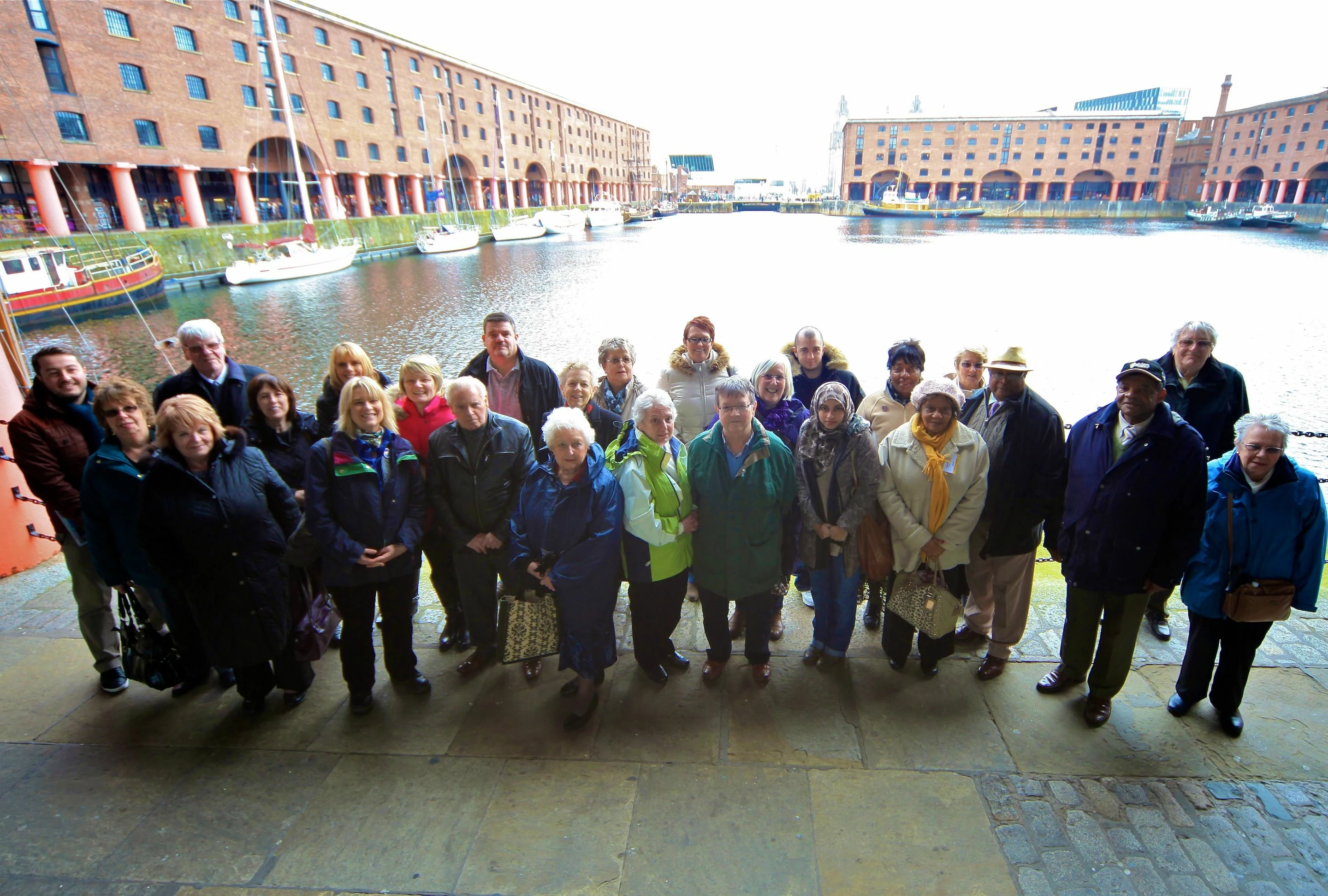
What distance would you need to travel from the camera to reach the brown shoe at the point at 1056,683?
327cm

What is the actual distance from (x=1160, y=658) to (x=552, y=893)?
362 centimetres

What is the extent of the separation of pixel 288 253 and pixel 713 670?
115 feet

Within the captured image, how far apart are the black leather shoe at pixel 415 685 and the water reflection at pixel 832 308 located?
10183 millimetres

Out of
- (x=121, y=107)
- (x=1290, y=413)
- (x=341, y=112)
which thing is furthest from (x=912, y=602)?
(x=341, y=112)

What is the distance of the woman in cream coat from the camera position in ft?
10.2

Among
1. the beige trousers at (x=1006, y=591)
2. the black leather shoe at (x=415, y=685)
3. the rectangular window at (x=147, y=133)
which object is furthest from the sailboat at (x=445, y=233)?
the beige trousers at (x=1006, y=591)

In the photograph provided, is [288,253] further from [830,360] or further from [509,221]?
[830,360]

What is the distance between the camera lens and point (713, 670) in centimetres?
343

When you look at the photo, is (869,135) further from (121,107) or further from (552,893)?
(552,893)

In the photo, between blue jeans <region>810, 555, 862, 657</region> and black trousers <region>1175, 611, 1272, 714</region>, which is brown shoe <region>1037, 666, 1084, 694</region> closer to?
black trousers <region>1175, 611, 1272, 714</region>

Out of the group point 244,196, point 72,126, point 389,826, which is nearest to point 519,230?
point 244,196

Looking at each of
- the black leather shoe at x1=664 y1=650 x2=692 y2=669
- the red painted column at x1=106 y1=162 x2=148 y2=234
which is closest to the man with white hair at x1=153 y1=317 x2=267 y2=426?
the black leather shoe at x1=664 y1=650 x2=692 y2=669

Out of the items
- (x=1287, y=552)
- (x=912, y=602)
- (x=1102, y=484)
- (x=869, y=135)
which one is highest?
(x=869, y=135)

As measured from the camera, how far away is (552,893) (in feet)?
7.46
